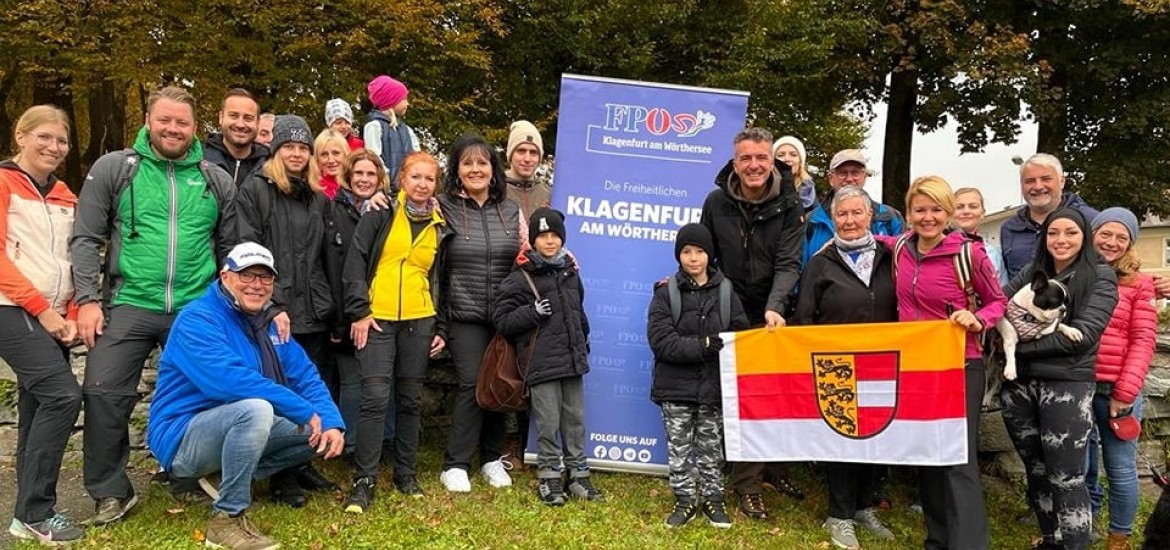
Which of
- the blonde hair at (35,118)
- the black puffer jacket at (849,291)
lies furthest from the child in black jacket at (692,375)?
the blonde hair at (35,118)

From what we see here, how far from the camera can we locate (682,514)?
510 centimetres

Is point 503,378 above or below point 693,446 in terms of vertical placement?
above

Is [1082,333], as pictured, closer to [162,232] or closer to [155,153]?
[162,232]

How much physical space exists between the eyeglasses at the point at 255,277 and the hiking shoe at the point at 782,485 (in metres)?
3.53

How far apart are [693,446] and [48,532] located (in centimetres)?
359

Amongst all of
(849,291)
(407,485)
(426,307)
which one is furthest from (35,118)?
(849,291)

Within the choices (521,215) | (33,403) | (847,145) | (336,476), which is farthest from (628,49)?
(33,403)

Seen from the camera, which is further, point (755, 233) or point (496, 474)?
point (496, 474)

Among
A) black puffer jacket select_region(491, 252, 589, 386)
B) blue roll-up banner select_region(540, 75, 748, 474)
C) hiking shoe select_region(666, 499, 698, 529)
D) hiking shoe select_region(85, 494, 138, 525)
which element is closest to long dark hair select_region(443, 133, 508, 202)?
black puffer jacket select_region(491, 252, 589, 386)

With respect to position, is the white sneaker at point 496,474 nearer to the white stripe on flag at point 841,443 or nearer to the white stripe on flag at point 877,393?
the white stripe on flag at point 841,443

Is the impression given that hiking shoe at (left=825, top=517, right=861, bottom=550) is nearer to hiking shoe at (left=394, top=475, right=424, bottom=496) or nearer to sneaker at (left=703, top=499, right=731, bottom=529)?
sneaker at (left=703, top=499, right=731, bottom=529)

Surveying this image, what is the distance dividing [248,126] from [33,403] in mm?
1995

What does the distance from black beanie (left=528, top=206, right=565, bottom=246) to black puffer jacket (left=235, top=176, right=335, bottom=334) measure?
1261 millimetres

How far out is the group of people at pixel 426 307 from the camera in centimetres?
435
